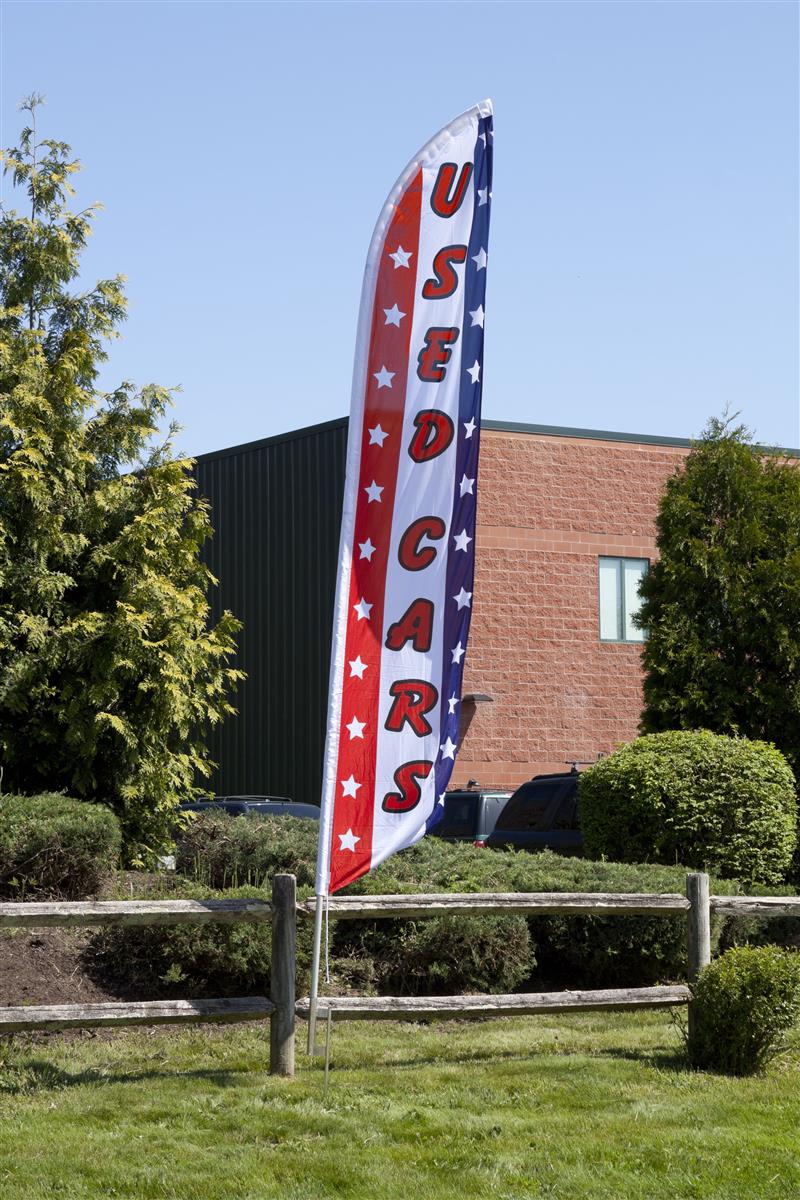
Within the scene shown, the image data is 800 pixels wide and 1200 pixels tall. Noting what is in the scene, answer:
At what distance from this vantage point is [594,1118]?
7.32 m

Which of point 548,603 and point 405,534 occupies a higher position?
point 548,603

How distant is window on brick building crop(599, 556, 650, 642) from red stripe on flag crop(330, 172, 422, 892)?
63.1 feet

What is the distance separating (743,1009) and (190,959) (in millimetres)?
4100

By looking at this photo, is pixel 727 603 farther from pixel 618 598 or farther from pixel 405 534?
pixel 618 598

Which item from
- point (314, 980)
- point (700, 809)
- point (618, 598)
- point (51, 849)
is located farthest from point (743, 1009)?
point (618, 598)

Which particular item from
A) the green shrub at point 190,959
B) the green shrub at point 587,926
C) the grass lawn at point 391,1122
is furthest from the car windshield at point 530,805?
the grass lawn at point 391,1122

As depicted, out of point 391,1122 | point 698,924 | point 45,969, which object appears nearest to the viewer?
point 391,1122

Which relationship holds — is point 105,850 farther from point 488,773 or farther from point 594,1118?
point 488,773

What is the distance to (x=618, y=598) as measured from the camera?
90.0ft

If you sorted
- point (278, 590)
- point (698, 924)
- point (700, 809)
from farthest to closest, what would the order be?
point (278, 590) < point (700, 809) < point (698, 924)

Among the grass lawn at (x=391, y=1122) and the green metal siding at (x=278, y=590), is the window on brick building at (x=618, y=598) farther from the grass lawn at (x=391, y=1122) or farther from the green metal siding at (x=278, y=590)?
the grass lawn at (x=391, y=1122)

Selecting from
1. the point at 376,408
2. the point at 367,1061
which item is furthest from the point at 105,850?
the point at 376,408

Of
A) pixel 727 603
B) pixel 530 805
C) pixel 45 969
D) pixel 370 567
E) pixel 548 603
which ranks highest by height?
pixel 548 603

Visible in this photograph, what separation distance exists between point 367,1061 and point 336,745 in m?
2.13
